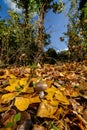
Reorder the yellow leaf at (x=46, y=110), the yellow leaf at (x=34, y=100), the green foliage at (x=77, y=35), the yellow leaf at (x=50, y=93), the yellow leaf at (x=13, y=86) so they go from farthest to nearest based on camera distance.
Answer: the green foliage at (x=77, y=35) < the yellow leaf at (x=13, y=86) < the yellow leaf at (x=50, y=93) < the yellow leaf at (x=34, y=100) < the yellow leaf at (x=46, y=110)

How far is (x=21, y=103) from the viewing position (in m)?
2.57

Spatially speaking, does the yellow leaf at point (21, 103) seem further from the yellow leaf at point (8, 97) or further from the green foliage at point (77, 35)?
the green foliage at point (77, 35)

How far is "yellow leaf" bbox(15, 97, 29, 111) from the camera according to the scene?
8.22ft

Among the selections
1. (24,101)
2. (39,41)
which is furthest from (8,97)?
(39,41)

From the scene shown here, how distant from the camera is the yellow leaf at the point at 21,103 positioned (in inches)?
98.6

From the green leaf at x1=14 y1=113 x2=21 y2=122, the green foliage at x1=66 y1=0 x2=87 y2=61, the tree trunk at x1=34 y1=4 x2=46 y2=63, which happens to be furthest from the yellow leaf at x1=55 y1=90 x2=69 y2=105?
the green foliage at x1=66 y1=0 x2=87 y2=61

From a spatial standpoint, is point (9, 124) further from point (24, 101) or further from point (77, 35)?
point (77, 35)

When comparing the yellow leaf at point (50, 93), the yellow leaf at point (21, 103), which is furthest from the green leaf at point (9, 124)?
the yellow leaf at point (50, 93)

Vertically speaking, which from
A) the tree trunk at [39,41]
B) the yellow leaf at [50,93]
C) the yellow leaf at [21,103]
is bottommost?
the yellow leaf at [21,103]

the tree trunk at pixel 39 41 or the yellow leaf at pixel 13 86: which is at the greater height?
the tree trunk at pixel 39 41

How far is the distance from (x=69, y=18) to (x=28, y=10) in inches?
211

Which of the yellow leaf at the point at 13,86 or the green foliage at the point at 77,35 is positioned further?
the green foliage at the point at 77,35

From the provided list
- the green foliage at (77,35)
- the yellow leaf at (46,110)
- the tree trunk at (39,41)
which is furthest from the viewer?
the green foliage at (77,35)

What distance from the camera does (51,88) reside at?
2.97 m
